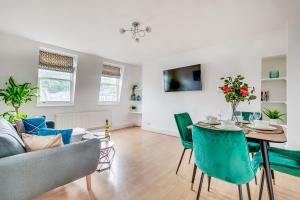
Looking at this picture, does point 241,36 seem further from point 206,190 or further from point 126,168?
point 126,168

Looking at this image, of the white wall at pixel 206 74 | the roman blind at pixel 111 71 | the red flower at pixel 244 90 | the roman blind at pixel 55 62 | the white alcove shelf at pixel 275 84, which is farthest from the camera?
the roman blind at pixel 111 71

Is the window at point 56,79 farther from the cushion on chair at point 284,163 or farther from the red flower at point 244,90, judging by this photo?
the cushion on chair at point 284,163

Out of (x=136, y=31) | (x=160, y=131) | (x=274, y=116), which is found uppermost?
(x=136, y=31)

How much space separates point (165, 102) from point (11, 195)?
13.5 feet

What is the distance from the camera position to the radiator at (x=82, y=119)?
13.7 ft

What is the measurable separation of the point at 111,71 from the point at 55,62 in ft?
5.84

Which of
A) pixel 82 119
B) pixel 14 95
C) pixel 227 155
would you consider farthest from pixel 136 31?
pixel 82 119

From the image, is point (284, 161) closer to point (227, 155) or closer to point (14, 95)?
point (227, 155)

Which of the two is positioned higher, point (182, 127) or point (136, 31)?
point (136, 31)

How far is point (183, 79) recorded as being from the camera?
436 centimetres

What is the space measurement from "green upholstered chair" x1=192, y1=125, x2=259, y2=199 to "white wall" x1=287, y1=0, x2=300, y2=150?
1849 millimetres

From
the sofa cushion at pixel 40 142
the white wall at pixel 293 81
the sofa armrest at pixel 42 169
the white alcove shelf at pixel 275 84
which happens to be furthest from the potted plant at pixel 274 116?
the sofa cushion at pixel 40 142

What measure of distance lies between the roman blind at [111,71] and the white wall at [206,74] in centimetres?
99

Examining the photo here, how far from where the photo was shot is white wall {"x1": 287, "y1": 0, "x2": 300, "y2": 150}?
8.26 ft
